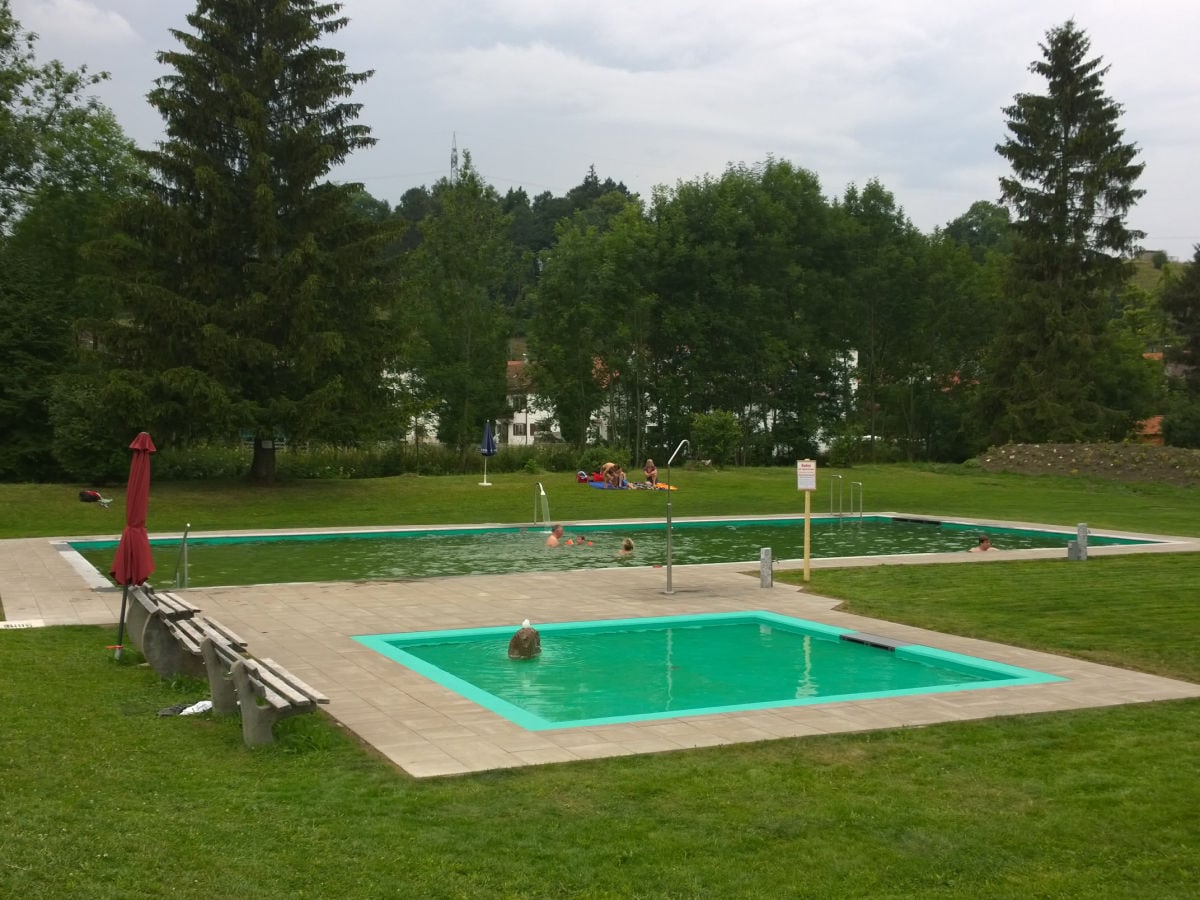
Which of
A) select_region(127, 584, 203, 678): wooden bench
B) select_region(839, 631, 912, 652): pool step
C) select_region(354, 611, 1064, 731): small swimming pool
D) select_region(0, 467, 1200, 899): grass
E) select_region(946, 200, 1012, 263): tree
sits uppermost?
select_region(946, 200, 1012, 263): tree

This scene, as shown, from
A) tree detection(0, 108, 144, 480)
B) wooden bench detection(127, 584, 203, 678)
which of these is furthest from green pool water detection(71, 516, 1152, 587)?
tree detection(0, 108, 144, 480)

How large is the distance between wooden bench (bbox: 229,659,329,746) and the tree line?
21661mm

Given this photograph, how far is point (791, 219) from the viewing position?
49469 millimetres

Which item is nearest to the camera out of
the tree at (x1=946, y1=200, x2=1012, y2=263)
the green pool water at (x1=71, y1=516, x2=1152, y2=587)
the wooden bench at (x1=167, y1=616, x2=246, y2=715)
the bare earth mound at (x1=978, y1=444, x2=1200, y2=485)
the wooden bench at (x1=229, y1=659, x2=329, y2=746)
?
the wooden bench at (x1=229, y1=659, x2=329, y2=746)

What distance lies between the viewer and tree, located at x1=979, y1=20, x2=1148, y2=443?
44656 millimetres

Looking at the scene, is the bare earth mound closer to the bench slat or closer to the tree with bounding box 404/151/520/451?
the tree with bounding box 404/151/520/451

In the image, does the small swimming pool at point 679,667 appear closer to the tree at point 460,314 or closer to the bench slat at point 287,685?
the bench slat at point 287,685

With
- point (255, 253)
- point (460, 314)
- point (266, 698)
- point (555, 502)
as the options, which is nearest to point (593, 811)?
point (266, 698)

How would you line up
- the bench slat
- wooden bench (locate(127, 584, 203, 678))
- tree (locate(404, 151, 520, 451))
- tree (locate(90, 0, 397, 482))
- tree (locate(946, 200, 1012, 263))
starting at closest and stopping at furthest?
the bench slat, wooden bench (locate(127, 584, 203, 678)), tree (locate(90, 0, 397, 482)), tree (locate(404, 151, 520, 451)), tree (locate(946, 200, 1012, 263))

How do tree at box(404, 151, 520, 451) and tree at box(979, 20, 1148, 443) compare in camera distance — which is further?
tree at box(404, 151, 520, 451)

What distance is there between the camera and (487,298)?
50.3 meters

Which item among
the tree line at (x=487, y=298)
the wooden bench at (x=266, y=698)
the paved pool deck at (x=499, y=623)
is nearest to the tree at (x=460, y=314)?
the tree line at (x=487, y=298)

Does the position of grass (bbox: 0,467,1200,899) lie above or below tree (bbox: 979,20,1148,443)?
below

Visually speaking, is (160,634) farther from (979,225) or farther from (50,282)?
(979,225)
